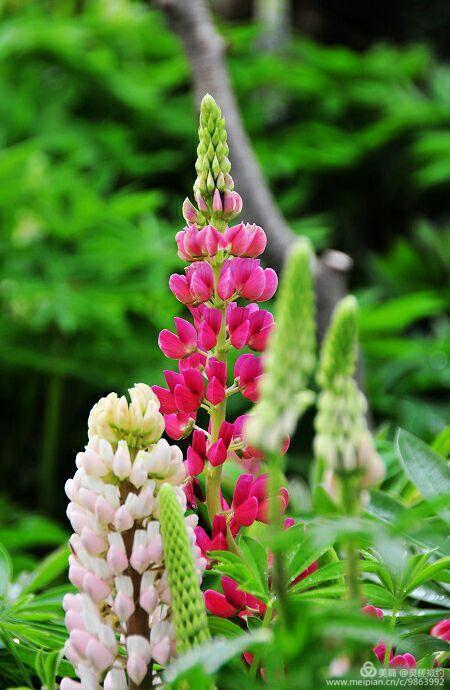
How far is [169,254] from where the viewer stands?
5.69 feet

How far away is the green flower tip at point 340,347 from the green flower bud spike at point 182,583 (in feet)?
0.28

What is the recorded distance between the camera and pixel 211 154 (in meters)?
0.41

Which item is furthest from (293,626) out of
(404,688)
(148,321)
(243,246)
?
(148,321)

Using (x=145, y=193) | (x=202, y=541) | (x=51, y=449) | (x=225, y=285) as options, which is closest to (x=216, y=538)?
(x=202, y=541)

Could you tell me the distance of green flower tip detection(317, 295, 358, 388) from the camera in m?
0.29

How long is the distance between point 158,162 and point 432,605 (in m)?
2.01

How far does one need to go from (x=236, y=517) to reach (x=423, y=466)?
0.11 metres

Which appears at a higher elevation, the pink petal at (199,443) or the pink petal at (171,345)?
the pink petal at (171,345)

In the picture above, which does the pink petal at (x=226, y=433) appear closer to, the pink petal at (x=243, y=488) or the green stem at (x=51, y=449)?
the pink petal at (x=243, y=488)

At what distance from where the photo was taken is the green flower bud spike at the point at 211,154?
411mm

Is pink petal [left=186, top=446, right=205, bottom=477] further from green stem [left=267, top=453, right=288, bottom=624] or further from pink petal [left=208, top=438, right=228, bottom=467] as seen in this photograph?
green stem [left=267, top=453, right=288, bottom=624]

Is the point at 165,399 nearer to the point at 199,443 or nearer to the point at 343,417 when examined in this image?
the point at 199,443

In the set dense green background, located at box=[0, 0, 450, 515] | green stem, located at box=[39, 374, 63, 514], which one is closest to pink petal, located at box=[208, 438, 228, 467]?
dense green background, located at box=[0, 0, 450, 515]

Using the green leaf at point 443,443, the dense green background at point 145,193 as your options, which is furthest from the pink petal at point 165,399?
the dense green background at point 145,193
